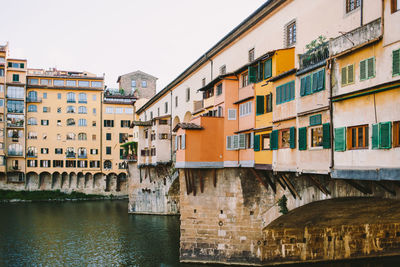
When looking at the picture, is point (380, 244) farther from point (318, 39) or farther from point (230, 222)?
point (318, 39)

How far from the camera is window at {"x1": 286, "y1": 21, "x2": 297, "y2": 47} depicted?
→ 19.2m

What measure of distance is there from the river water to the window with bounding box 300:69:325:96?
40.6 feet

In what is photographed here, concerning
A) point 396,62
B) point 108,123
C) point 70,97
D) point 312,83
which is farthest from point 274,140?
point 70,97

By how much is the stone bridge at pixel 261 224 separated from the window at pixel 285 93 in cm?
428

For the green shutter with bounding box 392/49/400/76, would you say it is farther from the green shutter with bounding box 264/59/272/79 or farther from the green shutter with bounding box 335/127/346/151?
the green shutter with bounding box 264/59/272/79

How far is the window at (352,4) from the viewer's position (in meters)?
15.0

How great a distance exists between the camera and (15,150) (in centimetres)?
6250

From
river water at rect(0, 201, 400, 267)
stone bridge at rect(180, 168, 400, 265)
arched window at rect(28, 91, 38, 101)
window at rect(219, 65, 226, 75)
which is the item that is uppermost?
arched window at rect(28, 91, 38, 101)

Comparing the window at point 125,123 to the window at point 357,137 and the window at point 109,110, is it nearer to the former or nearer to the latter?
the window at point 109,110

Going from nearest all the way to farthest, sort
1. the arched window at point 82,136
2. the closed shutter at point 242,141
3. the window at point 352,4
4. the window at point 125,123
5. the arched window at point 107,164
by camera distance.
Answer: the window at point 352,4
the closed shutter at point 242,141
the arched window at point 82,136
the arched window at point 107,164
the window at point 125,123

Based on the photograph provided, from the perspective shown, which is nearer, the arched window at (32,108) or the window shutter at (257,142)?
the window shutter at (257,142)

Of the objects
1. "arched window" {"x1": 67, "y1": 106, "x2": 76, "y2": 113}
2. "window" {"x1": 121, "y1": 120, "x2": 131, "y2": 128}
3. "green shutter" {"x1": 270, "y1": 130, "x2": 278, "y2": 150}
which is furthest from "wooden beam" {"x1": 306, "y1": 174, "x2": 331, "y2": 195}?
"arched window" {"x1": 67, "y1": 106, "x2": 76, "y2": 113}

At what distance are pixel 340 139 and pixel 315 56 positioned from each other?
→ 3.51 metres

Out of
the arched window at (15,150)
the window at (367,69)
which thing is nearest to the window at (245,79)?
the window at (367,69)
